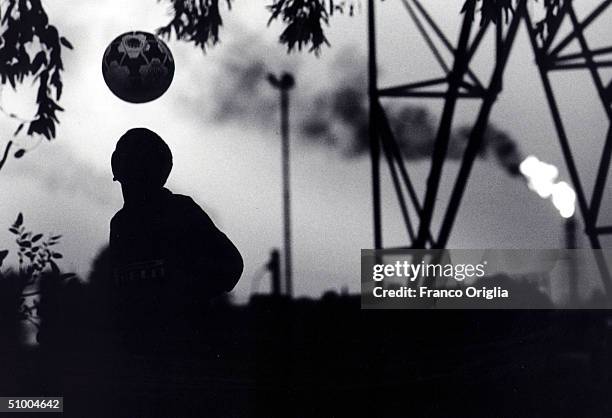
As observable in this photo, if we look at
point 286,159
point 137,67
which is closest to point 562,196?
point 137,67

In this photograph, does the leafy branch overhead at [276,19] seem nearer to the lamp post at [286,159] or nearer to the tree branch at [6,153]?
the tree branch at [6,153]

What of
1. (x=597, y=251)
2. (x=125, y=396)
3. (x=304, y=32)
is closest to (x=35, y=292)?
(x=125, y=396)

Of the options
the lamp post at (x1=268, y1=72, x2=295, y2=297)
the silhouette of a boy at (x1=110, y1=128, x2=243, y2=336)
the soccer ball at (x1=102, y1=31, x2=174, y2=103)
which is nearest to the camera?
the silhouette of a boy at (x1=110, y1=128, x2=243, y2=336)

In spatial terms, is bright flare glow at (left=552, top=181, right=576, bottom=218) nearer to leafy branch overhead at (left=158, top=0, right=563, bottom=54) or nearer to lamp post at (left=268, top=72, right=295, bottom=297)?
leafy branch overhead at (left=158, top=0, right=563, bottom=54)

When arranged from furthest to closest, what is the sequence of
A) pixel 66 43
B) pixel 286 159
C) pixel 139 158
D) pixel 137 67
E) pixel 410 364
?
pixel 286 159, pixel 410 364, pixel 66 43, pixel 137 67, pixel 139 158

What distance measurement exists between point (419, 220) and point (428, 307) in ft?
2.33

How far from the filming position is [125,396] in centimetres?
597

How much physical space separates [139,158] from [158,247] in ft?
1.53

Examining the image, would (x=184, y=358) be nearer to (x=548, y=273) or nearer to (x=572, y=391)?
(x=548, y=273)

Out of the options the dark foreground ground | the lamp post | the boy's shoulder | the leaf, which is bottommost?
the dark foreground ground

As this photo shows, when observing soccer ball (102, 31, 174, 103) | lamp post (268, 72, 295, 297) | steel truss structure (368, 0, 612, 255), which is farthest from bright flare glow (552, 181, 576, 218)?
lamp post (268, 72, 295, 297)

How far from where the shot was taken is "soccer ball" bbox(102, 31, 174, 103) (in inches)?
211

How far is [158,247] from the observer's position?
462 cm

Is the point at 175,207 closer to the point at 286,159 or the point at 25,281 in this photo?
the point at 25,281
